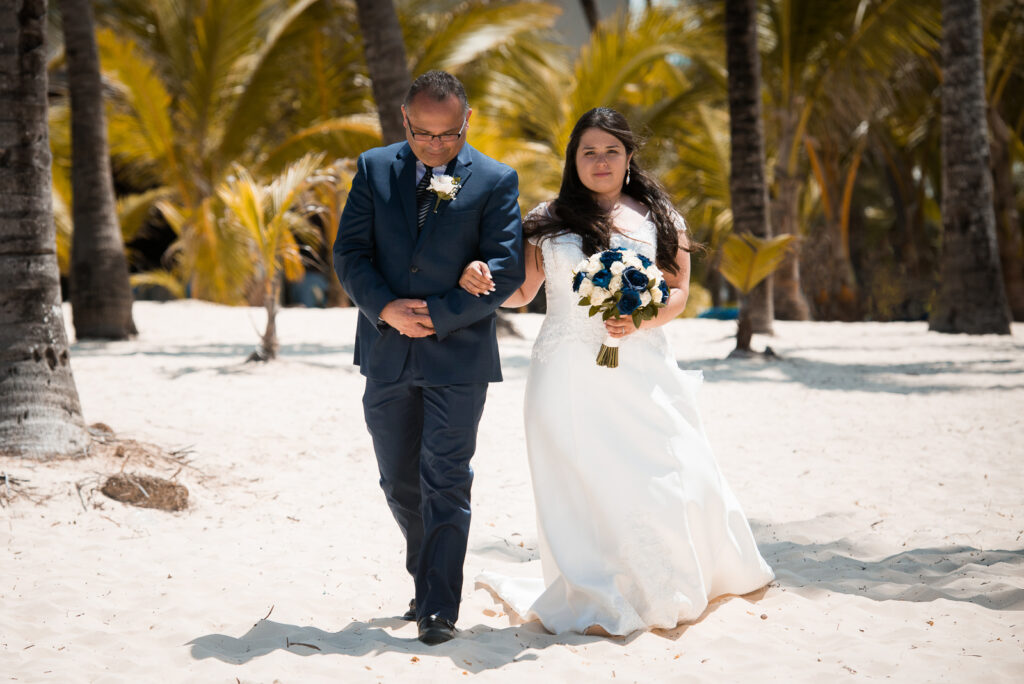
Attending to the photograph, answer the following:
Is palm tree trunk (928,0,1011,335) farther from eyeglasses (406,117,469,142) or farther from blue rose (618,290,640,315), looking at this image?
eyeglasses (406,117,469,142)

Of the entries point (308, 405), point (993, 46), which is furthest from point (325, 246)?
point (993, 46)

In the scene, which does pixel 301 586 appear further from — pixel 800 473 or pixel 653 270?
pixel 800 473

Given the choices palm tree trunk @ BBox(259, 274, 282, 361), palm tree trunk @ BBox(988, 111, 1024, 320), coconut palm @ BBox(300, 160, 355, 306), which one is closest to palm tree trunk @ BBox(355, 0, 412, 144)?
coconut palm @ BBox(300, 160, 355, 306)

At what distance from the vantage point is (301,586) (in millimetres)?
4078

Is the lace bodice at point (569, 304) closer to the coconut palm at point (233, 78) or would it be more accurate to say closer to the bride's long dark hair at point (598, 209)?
the bride's long dark hair at point (598, 209)

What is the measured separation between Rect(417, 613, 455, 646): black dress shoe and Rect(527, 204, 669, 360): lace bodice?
1.07 metres

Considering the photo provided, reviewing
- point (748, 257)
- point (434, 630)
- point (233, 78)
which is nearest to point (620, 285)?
point (434, 630)

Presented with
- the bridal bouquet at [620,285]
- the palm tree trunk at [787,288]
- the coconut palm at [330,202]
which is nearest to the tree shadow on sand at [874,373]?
the coconut palm at [330,202]

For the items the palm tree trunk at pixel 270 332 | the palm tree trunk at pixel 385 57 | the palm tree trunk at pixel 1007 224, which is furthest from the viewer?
the palm tree trunk at pixel 1007 224

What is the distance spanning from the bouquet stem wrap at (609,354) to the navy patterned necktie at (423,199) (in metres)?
0.83

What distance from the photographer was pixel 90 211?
10531 millimetres

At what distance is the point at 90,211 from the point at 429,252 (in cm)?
860

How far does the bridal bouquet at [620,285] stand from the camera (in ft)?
11.0

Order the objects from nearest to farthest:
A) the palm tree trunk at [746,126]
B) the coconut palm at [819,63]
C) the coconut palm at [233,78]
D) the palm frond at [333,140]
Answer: the palm tree trunk at [746,126], the coconut palm at [819,63], the palm frond at [333,140], the coconut palm at [233,78]
